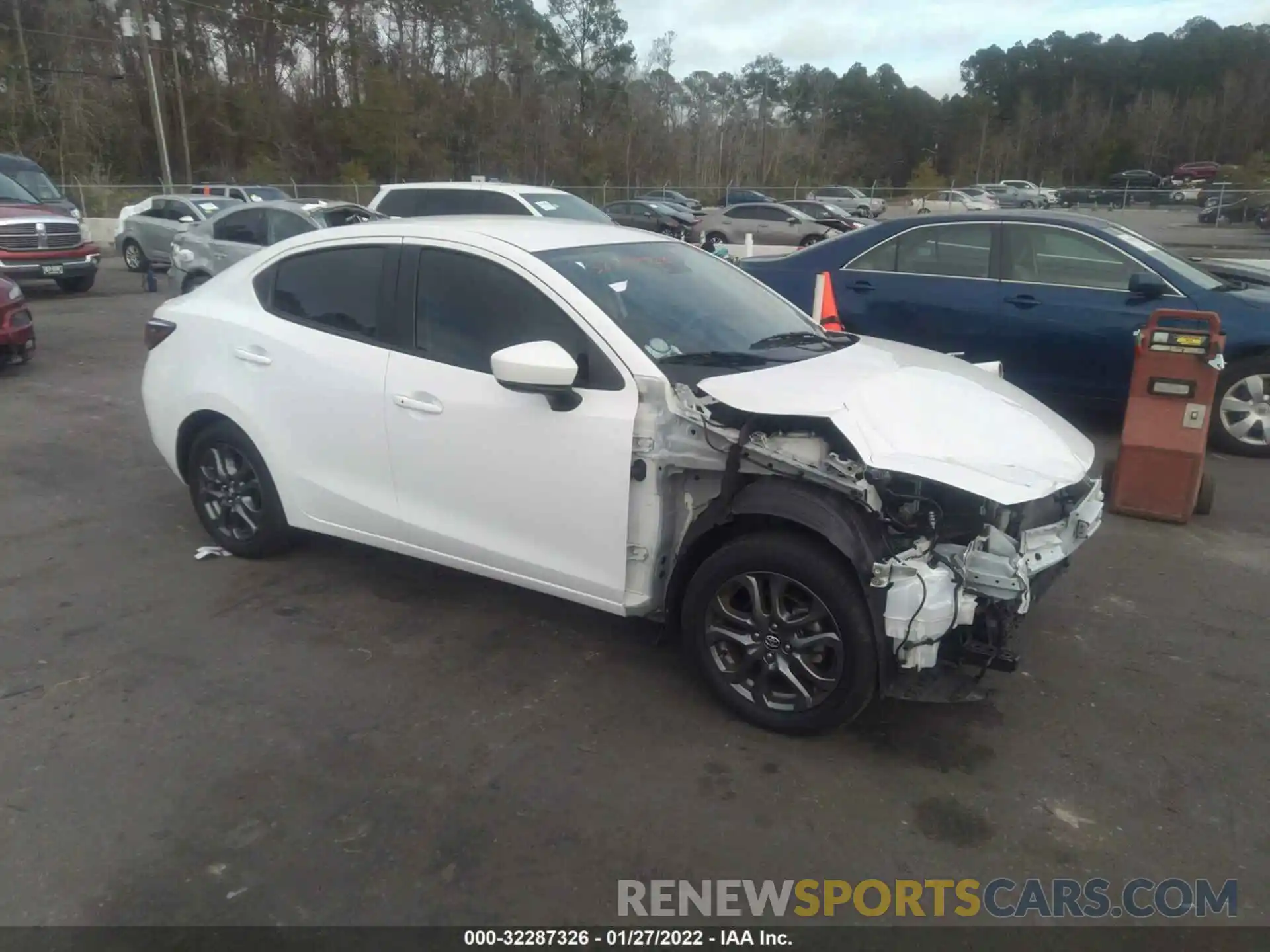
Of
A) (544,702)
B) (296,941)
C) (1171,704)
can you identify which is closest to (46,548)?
(544,702)

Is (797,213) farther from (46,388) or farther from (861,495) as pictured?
(861,495)

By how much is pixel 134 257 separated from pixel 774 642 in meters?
20.3

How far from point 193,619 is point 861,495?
310 centimetres

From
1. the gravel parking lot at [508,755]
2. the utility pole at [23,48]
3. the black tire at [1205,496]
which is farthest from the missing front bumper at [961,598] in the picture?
the utility pole at [23,48]

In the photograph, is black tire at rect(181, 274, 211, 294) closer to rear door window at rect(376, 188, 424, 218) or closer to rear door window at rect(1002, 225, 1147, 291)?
rear door window at rect(376, 188, 424, 218)

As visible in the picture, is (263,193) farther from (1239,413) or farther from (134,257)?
(1239,413)

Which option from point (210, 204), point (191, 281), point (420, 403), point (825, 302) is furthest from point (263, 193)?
point (420, 403)

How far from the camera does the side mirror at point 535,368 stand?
343cm

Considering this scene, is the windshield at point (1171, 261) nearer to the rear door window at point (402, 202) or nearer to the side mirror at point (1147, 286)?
the side mirror at point (1147, 286)

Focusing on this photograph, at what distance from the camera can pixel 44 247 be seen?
1550 centimetres

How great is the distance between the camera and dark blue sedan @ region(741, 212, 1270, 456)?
273 inches

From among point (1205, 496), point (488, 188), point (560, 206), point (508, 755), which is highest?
point (488, 188)

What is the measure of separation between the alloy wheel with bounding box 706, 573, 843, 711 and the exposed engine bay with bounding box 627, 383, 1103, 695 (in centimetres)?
23

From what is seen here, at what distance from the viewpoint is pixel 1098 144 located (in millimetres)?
76438
